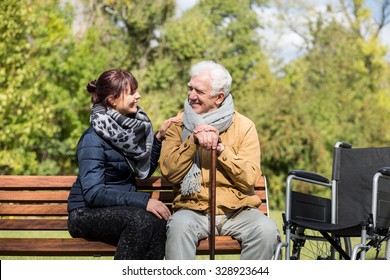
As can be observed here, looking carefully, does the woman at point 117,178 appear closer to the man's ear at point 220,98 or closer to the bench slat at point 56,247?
the bench slat at point 56,247

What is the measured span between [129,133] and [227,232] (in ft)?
2.24

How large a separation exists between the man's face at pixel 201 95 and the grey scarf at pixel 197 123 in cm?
4

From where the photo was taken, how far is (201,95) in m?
4.42

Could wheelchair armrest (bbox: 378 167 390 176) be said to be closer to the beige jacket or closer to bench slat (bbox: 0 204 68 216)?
the beige jacket

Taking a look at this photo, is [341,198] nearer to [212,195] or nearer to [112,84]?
[212,195]

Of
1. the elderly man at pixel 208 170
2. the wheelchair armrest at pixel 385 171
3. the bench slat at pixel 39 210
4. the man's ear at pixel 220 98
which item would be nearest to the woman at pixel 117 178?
the elderly man at pixel 208 170

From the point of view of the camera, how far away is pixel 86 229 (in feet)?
14.3

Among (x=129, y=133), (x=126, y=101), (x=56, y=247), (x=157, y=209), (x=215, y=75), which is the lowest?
(x=56, y=247)

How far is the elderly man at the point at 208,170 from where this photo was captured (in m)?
4.21

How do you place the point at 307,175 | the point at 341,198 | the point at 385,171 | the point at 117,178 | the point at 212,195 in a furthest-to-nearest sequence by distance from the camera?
the point at 341,198 < the point at 307,175 < the point at 385,171 < the point at 117,178 < the point at 212,195

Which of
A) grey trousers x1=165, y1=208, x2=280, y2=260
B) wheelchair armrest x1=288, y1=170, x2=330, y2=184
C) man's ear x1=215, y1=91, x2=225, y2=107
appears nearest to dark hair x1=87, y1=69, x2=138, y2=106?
man's ear x1=215, y1=91, x2=225, y2=107

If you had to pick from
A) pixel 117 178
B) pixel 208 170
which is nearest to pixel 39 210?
pixel 117 178
